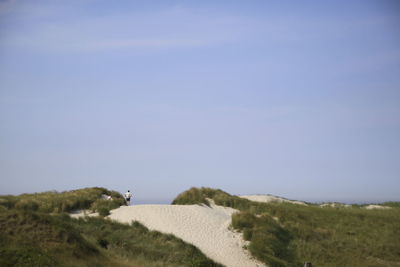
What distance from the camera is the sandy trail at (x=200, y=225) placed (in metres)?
23.6

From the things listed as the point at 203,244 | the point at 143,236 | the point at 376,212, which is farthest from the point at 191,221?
the point at 376,212

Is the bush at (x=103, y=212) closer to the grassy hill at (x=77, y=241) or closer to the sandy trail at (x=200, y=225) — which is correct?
the grassy hill at (x=77, y=241)

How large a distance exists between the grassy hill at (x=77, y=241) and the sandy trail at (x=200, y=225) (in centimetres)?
150

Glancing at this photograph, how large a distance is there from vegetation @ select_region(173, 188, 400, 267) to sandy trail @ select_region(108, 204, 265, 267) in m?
0.84

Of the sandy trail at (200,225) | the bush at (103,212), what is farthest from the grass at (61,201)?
the sandy trail at (200,225)

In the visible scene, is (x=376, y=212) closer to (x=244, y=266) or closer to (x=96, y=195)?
(x=244, y=266)

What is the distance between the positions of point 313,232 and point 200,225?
7010mm

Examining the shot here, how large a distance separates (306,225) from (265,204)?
167 inches

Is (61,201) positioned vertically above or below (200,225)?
above

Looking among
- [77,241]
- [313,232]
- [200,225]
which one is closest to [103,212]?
[200,225]

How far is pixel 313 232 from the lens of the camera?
28.0m

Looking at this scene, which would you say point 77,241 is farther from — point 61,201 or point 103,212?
point 61,201

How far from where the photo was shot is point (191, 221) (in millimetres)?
27719

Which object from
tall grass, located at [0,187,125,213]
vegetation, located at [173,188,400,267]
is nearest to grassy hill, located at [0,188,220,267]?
tall grass, located at [0,187,125,213]
